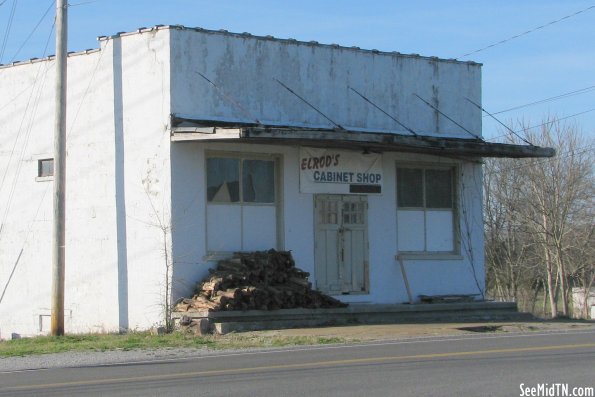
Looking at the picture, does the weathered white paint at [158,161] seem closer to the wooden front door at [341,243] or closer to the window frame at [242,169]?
the window frame at [242,169]

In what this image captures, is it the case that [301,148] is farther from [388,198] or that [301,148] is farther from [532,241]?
[532,241]

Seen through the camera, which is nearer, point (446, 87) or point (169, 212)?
point (169, 212)

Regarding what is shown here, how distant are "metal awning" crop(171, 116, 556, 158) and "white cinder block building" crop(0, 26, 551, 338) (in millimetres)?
45

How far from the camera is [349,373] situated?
43.2ft

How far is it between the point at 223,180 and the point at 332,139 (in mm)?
2803

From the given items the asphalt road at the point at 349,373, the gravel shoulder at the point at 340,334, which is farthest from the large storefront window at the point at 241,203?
the asphalt road at the point at 349,373

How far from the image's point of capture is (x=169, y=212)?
22.6 m

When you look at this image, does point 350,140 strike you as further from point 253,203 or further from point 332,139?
point 253,203

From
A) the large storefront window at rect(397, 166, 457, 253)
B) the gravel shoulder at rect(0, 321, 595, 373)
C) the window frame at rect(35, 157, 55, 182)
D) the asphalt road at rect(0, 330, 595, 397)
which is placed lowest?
the gravel shoulder at rect(0, 321, 595, 373)

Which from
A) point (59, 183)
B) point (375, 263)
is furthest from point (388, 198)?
point (59, 183)

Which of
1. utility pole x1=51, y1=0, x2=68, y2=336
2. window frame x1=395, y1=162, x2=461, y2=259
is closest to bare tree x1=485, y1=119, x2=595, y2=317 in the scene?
window frame x1=395, y1=162, x2=461, y2=259

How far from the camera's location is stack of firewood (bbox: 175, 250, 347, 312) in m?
22.0

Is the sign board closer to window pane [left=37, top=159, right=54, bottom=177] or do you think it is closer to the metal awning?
the metal awning

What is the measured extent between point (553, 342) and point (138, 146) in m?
10.7
